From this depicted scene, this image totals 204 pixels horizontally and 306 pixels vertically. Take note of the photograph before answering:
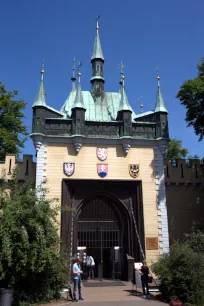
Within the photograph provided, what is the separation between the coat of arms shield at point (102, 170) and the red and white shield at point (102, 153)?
480 millimetres

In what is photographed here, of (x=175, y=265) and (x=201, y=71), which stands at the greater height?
(x=201, y=71)

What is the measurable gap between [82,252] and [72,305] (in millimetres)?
9050

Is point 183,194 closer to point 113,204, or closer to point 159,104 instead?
point 113,204

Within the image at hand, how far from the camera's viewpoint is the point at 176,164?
22.7 meters

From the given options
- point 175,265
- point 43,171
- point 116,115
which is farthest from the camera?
point 116,115

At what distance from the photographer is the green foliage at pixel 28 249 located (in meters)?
11.4

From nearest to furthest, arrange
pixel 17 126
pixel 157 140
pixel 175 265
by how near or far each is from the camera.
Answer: pixel 175 265 < pixel 157 140 < pixel 17 126

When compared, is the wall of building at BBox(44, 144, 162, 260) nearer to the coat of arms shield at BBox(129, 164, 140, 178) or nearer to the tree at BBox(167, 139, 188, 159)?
the coat of arms shield at BBox(129, 164, 140, 178)

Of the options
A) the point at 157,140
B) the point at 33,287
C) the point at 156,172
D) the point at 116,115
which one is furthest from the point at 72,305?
the point at 116,115

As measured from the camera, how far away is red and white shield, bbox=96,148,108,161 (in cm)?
2050

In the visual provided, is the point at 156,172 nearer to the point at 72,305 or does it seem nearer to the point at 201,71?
the point at 201,71

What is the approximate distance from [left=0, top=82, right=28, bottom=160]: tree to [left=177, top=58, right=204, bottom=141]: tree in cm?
1363

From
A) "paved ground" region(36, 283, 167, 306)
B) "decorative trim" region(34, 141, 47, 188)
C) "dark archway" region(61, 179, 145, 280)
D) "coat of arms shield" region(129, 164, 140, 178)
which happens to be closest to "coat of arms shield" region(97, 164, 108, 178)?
"dark archway" region(61, 179, 145, 280)

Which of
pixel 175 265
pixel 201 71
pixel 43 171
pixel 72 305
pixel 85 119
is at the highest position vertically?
pixel 201 71
